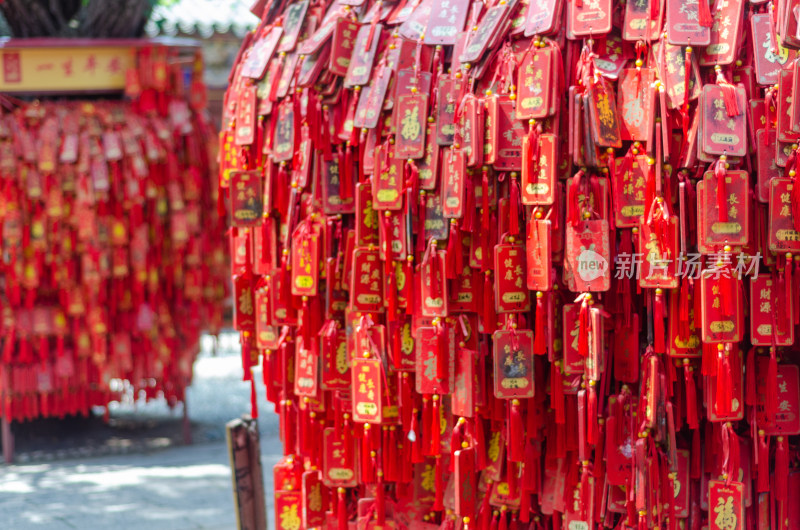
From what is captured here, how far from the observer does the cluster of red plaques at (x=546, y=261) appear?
164cm

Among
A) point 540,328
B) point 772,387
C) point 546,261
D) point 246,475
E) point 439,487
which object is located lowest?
point 246,475

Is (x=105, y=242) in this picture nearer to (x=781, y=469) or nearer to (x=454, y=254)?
(x=454, y=254)

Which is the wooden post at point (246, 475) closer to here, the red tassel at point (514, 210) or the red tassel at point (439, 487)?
the red tassel at point (439, 487)

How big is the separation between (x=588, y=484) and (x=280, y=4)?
1.37 m

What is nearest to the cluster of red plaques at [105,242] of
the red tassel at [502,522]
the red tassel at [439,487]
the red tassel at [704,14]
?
the red tassel at [439,487]

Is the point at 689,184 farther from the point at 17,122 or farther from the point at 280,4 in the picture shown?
the point at 17,122

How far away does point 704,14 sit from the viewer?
1633 mm

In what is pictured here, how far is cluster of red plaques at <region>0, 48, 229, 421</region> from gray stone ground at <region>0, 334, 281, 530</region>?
0.29m

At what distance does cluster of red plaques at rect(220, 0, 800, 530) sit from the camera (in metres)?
1.64

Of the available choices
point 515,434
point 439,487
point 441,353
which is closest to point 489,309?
point 441,353

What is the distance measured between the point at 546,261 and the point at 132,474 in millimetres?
3519

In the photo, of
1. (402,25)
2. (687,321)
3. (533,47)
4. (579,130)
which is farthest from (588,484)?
(402,25)

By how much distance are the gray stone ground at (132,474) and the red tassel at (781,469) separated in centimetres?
243

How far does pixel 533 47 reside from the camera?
1751mm
